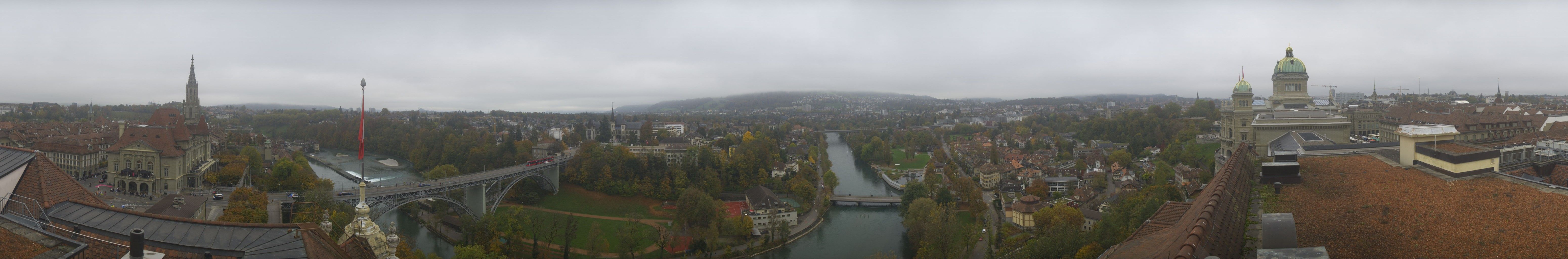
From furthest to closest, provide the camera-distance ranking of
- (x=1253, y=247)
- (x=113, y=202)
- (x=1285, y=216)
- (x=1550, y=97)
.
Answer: (x=1550, y=97)
(x=113, y=202)
(x=1253, y=247)
(x=1285, y=216)

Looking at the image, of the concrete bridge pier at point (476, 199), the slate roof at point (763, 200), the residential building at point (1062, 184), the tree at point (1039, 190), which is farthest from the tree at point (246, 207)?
the residential building at point (1062, 184)

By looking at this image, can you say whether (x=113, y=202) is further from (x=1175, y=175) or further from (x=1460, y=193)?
(x=1175, y=175)

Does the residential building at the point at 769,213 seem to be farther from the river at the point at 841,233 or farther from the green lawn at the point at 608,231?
the green lawn at the point at 608,231

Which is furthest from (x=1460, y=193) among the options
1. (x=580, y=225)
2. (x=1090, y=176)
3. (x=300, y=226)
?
(x=1090, y=176)

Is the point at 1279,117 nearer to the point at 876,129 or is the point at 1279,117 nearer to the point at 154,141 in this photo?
the point at 154,141

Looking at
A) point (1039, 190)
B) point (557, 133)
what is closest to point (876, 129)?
point (557, 133)

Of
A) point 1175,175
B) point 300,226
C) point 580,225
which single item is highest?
point 300,226
